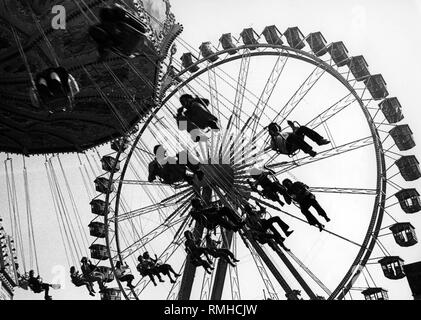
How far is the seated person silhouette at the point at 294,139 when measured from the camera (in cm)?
1230

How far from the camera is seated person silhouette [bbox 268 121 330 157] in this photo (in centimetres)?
1230

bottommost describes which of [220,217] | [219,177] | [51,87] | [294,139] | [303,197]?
[303,197]

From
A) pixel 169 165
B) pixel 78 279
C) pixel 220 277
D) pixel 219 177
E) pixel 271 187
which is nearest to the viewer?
pixel 271 187

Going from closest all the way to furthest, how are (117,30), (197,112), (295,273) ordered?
1. (117,30)
2. (197,112)
3. (295,273)

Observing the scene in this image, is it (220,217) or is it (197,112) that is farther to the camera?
(220,217)

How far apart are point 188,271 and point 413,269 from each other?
274 inches

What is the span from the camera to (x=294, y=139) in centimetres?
1273

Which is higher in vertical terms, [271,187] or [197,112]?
[197,112]

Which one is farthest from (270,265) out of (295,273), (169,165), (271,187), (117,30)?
(117,30)

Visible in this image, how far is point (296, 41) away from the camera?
19672 millimetres

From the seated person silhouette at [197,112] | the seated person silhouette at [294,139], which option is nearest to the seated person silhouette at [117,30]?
the seated person silhouette at [197,112]

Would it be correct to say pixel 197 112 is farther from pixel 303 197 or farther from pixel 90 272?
pixel 90 272

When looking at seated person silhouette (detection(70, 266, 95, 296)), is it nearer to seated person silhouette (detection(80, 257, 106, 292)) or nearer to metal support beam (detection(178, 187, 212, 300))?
seated person silhouette (detection(80, 257, 106, 292))
